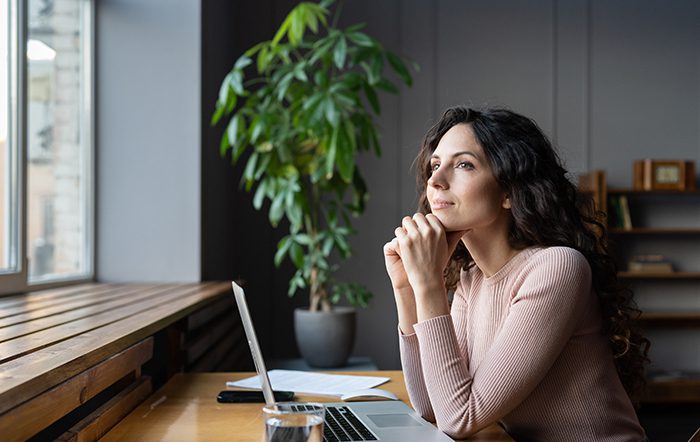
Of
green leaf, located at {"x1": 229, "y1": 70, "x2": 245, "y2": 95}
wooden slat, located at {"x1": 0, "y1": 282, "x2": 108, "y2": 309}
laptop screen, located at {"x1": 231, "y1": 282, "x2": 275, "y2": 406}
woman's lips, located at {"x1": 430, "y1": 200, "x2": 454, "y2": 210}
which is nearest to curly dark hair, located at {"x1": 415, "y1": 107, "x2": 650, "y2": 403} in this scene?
woman's lips, located at {"x1": 430, "y1": 200, "x2": 454, "y2": 210}

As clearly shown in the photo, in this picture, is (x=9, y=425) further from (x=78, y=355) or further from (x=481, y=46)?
(x=481, y=46)

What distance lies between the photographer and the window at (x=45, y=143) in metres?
2.54

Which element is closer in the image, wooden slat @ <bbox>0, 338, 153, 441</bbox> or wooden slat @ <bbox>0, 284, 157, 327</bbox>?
wooden slat @ <bbox>0, 338, 153, 441</bbox>

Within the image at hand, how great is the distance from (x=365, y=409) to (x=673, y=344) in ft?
13.8

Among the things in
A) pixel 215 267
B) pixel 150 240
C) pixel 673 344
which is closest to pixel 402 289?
pixel 150 240

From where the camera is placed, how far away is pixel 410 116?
196 inches

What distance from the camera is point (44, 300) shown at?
2277mm

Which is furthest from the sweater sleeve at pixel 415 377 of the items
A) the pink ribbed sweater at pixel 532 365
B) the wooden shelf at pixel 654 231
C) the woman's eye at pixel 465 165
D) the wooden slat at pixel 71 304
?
the wooden shelf at pixel 654 231

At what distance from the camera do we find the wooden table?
4.17 ft

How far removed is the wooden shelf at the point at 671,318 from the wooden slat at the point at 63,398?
4.02 m

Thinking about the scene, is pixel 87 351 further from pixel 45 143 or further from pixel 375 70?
pixel 375 70

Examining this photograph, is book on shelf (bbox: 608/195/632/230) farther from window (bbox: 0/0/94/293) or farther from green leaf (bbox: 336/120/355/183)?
window (bbox: 0/0/94/293)

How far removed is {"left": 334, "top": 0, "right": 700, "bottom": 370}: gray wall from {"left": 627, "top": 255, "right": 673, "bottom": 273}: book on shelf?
0.77ft

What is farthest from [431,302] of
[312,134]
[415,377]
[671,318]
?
[671,318]
